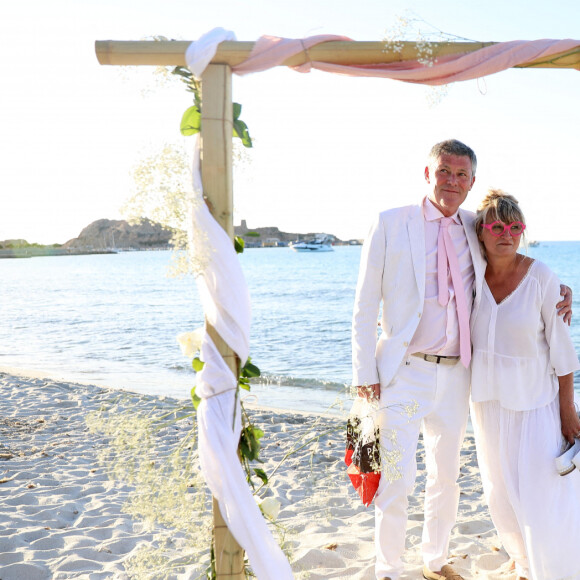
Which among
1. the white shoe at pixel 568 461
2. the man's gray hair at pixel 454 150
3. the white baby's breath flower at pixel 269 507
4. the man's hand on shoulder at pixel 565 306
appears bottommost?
A: the white baby's breath flower at pixel 269 507

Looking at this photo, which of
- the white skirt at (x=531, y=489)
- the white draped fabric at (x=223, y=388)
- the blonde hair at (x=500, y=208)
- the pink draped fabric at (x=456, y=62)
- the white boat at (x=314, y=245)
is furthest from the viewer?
the white boat at (x=314, y=245)

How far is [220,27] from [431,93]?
1.00 meters

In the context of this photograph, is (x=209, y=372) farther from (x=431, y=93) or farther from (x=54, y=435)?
(x=54, y=435)

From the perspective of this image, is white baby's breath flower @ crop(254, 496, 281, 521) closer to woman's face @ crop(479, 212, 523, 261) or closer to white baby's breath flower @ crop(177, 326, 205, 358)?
white baby's breath flower @ crop(177, 326, 205, 358)

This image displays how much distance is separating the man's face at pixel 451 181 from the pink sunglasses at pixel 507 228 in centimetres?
23

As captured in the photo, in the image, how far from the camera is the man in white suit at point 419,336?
315 cm

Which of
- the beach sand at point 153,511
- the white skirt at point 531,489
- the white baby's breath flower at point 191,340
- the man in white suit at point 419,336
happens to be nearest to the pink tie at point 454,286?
the man in white suit at point 419,336

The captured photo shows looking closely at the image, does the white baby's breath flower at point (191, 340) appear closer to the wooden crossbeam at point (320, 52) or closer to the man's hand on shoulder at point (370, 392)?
the man's hand on shoulder at point (370, 392)

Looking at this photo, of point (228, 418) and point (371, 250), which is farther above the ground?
point (371, 250)

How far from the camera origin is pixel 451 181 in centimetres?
322

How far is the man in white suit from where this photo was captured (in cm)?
315

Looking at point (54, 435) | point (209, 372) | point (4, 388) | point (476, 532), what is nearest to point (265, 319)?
point (4, 388)

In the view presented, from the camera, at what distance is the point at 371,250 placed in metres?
3.26

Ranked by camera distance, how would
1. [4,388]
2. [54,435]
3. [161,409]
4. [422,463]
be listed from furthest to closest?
[4,388]
[161,409]
[54,435]
[422,463]
